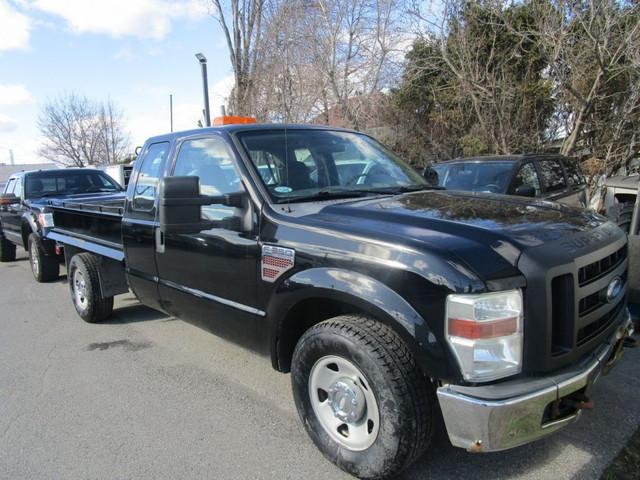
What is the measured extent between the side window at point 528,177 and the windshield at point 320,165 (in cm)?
323

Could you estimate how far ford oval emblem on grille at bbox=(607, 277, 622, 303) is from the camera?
8.12ft

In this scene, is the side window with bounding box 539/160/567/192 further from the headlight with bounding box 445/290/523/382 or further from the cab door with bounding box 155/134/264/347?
the headlight with bounding box 445/290/523/382

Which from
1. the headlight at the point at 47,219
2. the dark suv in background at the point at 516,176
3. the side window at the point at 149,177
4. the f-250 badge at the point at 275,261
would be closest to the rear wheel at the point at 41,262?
the headlight at the point at 47,219

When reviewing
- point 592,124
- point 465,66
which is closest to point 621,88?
point 592,124

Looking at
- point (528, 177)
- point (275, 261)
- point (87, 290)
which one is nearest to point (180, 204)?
point (275, 261)

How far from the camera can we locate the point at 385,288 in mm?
2217

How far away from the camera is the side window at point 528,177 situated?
256 inches

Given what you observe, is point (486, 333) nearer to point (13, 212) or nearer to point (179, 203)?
point (179, 203)

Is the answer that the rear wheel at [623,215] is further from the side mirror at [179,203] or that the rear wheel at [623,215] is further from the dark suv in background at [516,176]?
the side mirror at [179,203]

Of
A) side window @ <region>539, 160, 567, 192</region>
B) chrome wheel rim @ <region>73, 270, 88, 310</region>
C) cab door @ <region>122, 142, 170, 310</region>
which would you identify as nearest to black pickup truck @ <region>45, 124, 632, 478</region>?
cab door @ <region>122, 142, 170, 310</region>

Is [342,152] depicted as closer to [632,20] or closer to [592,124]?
[632,20]

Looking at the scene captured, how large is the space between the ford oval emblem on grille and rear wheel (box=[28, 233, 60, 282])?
7588 millimetres

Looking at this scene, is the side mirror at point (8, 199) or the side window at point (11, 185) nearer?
the side mirror at point (8, 199)

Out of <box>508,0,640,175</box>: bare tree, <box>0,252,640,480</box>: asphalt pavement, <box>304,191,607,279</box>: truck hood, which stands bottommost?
<box>0,252,640,480</box>: asphalt pavement
